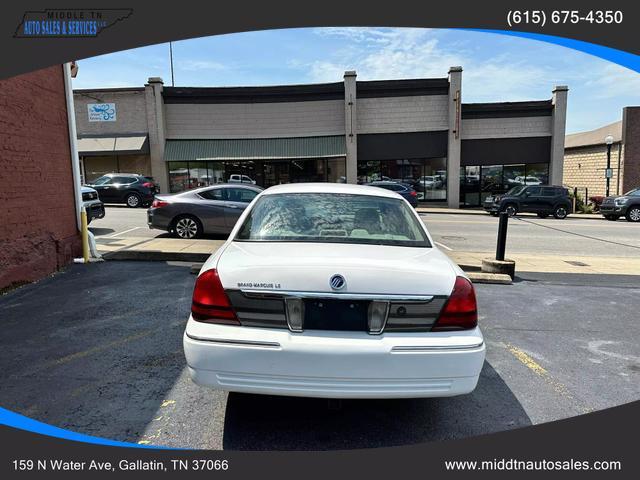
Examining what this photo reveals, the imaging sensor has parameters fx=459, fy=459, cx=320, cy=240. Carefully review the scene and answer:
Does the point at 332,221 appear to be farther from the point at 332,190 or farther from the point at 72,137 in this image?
the point at 72,137

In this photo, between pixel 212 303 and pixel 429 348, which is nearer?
pixel 429 348

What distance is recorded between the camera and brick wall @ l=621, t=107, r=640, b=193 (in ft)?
88.6

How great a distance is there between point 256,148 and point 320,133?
12.4ft

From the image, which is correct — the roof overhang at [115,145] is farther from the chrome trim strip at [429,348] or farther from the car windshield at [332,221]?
the chrome trim strip at [429,348]

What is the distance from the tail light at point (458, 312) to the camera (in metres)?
2.86

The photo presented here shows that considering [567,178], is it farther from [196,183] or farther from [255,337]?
[255,337]

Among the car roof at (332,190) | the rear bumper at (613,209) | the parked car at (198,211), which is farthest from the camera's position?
the rear bumper at (613,209)

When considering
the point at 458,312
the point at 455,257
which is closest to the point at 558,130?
the point at 455,257

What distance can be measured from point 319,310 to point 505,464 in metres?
1.53

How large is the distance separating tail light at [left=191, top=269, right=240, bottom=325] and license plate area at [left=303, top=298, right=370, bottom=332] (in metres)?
0.47

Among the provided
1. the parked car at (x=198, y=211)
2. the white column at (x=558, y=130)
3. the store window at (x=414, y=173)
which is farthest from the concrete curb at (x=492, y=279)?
the white column at (x=558, y=130)

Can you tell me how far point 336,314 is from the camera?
9.20 ft

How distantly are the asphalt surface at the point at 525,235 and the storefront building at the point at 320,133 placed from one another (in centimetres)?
888

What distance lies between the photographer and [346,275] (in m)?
2.79
